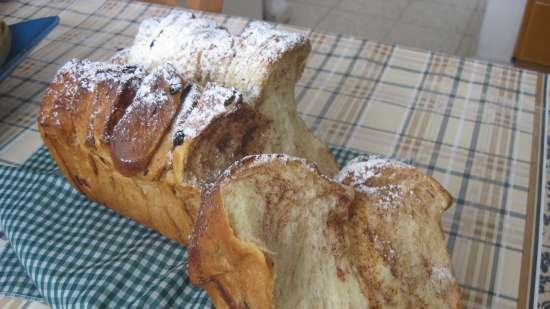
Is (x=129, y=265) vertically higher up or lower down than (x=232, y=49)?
lower down

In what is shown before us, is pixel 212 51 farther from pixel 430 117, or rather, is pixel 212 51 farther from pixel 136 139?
pixel 430 117

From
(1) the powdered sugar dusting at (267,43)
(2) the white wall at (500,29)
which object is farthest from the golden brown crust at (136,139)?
(2) the white wall at (500,29)

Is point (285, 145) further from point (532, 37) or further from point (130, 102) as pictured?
point (532, 37)

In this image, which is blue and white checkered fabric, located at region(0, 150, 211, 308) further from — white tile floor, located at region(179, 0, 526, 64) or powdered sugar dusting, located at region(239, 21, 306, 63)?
white tile floor, located at region(179, 0, 526, 64)

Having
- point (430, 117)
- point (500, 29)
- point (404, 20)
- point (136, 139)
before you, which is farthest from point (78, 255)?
point (404, 20)

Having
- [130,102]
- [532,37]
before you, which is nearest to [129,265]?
[130,102]

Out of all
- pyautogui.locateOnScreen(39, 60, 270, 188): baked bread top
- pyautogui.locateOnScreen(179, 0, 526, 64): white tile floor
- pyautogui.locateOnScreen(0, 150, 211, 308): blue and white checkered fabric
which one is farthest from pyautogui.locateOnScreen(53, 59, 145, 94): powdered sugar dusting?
pyautogui.locateOnScreen(179, 0, 526, 64): white tile floor

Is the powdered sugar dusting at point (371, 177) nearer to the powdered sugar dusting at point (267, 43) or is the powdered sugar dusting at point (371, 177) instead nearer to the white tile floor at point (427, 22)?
the powdered sugar dusting at point (267, 43)
